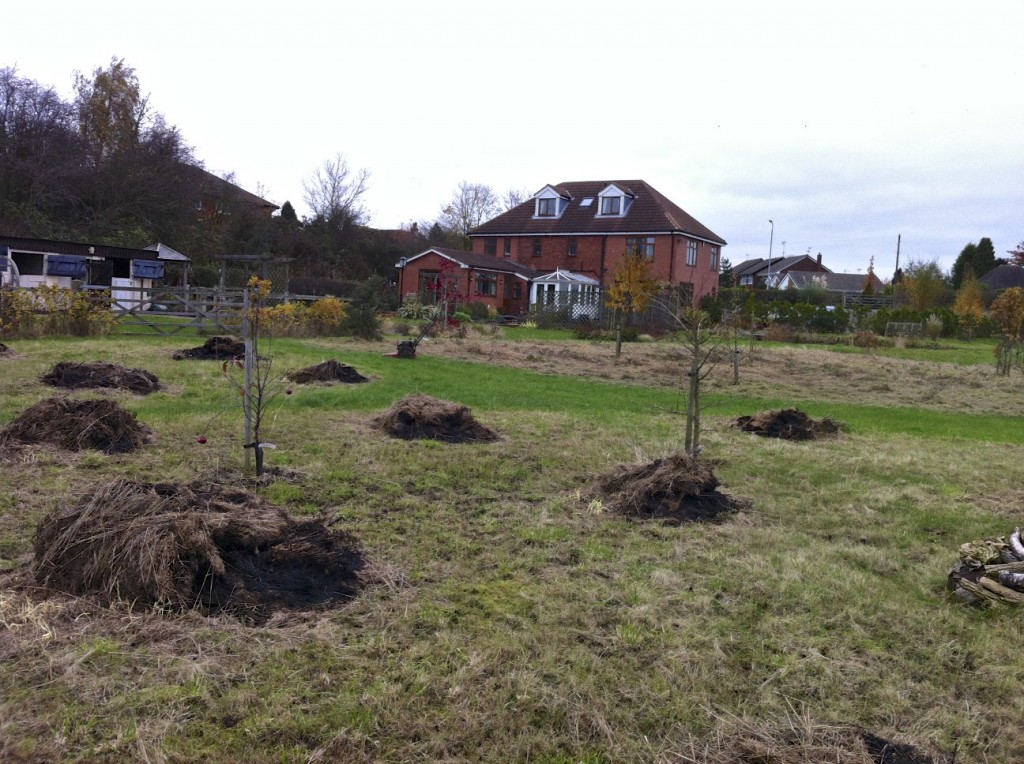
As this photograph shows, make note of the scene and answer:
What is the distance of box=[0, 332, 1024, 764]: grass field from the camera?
3039mm

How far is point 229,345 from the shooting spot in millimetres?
15609

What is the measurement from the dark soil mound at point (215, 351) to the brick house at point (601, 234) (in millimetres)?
30903

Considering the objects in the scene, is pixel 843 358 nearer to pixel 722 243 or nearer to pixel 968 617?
pixel 968 617

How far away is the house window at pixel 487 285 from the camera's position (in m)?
44.2

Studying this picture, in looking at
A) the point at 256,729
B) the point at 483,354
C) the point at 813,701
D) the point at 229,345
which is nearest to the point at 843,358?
the point at 483,354

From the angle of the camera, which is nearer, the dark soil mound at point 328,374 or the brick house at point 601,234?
the dark soil mound at point 328,374

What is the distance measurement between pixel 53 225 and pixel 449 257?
18.9 m

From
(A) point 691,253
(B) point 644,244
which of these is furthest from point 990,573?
(A) point 691,253

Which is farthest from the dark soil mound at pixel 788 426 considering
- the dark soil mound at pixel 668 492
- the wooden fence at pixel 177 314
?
the wooden fence at pixel 177 314

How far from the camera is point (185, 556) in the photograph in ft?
13.8

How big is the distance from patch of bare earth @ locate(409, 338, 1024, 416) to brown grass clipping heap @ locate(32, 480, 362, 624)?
38.4ft

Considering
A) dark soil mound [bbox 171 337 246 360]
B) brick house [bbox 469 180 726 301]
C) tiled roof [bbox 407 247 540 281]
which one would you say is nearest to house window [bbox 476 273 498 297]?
tiled roof [bbox 407 247 540 281]

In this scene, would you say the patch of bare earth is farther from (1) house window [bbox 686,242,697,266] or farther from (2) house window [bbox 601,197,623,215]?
(2) house window [bbox 601,197,623,215]

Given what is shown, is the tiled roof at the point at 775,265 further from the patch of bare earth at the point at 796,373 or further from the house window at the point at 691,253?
the patch of bare earth at the point at 796,373
